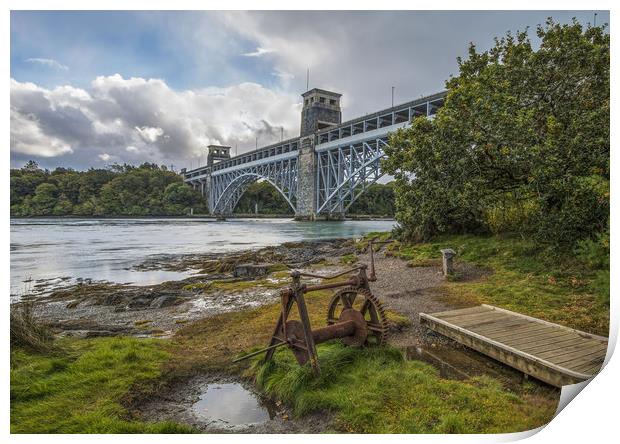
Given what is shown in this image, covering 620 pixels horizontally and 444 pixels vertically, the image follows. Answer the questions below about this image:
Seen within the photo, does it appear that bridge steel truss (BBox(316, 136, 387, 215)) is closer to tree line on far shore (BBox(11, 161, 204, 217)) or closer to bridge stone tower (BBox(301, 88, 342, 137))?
bridge stone tower (BBox(301, 88, 342, 137))

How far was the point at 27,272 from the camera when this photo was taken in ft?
41.1

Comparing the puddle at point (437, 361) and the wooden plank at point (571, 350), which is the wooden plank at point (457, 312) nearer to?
the puddle at point (437, 361)

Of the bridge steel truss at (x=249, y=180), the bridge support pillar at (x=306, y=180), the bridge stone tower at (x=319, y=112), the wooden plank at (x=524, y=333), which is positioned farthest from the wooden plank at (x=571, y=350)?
the bridge steel truss at (x=249, y=180)

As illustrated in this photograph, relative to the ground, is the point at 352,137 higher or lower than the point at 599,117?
higher

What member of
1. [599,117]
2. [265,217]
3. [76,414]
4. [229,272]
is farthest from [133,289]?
[265,217]

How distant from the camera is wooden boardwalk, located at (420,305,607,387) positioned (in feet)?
10.7

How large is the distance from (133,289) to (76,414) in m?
6.93

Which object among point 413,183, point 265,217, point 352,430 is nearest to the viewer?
point 352,430

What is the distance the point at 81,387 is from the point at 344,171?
3605 centimetres

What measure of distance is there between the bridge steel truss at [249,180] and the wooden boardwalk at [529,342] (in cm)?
3889

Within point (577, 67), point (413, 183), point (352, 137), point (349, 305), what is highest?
point (352, 137)

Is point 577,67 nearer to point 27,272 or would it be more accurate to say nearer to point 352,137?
point 27,272

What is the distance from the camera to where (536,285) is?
6031 millimetres

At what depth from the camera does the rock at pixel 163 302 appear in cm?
755
